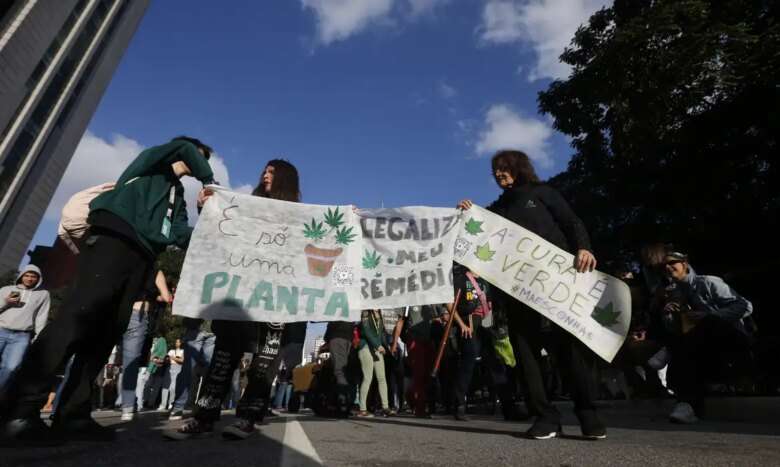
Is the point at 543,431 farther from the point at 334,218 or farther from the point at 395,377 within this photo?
the point at 395,377

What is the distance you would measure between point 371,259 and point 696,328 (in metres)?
3.14

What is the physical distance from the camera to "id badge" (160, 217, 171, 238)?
3216 millimetres

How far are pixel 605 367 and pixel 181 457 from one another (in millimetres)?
6543

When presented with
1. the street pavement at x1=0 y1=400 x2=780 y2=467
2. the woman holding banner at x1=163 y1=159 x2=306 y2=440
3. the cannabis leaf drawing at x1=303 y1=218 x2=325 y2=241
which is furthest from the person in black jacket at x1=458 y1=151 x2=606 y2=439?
the woman holding banner at x1=163 y1=159 x2=306 y2=440

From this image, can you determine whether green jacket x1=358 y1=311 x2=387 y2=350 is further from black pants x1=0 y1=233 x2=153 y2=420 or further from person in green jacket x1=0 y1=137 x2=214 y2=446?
black pants x1=0 y1=233 x2=153 y2=420

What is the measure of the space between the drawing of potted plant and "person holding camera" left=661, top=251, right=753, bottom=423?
324 cm

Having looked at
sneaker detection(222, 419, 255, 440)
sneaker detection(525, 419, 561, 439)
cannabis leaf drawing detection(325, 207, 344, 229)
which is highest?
cannabis leaf drawing detection(325, 207, 344, 229)

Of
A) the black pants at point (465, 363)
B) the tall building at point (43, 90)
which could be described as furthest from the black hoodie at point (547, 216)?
the tall building at point (43, 90)

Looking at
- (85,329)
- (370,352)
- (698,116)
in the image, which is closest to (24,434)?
(85,329)

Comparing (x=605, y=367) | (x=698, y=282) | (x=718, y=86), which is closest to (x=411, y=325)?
(x=605, y=367)

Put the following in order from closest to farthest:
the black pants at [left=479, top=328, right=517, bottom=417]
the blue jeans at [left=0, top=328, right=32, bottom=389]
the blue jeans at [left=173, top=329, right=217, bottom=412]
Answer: the black pants at [left=479, top=328, right=517, bottom=417], the blue jeans at [left=0, top=328, right=32, bottom=389], the blue jeans at [left=173, top=329, right=217, bottom=412]

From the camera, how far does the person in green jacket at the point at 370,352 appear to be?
6961 mm

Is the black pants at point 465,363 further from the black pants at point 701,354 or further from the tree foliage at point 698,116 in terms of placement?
the tree foliage at point 698,116

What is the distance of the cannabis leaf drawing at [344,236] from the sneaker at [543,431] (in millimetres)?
2059
